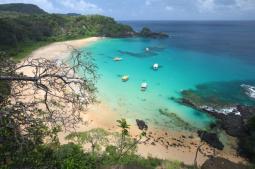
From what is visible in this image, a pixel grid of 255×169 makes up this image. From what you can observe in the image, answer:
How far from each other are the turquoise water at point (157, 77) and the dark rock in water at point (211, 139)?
2.38 m

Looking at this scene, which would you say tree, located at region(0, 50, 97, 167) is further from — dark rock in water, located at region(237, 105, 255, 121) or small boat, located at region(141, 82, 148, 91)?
small boat, located at region(141, 82, 148, 91)

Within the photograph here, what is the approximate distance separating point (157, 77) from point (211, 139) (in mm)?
22153

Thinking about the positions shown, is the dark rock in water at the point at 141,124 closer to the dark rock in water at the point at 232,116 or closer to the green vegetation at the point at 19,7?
the dark rock in water at the point at 232,116

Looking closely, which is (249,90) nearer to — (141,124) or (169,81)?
(169,81)

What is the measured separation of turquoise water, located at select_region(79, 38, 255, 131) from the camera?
97.0 feet

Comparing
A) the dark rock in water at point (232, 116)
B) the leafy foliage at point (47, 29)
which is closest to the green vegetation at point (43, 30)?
the leafy foliage at point (47, 29)

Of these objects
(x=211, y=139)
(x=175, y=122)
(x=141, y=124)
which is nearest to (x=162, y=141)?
(x=141, y=124)

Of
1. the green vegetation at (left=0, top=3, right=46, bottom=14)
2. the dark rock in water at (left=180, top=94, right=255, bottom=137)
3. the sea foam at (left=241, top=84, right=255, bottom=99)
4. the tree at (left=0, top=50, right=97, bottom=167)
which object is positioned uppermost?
the green vegetation at (left=0, top=3, right=46, bottom=14)

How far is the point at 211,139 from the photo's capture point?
23562 mm


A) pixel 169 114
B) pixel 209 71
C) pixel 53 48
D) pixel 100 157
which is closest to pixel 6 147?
pixel 100 157

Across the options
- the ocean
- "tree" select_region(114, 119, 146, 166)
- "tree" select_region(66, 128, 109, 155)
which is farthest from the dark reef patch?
"tree" select_region(66, 128, 109, 155)

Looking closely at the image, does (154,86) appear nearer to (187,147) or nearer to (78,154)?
(187,147)

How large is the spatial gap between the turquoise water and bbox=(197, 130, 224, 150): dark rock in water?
238 cm

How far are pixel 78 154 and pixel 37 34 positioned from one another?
63604 mm
